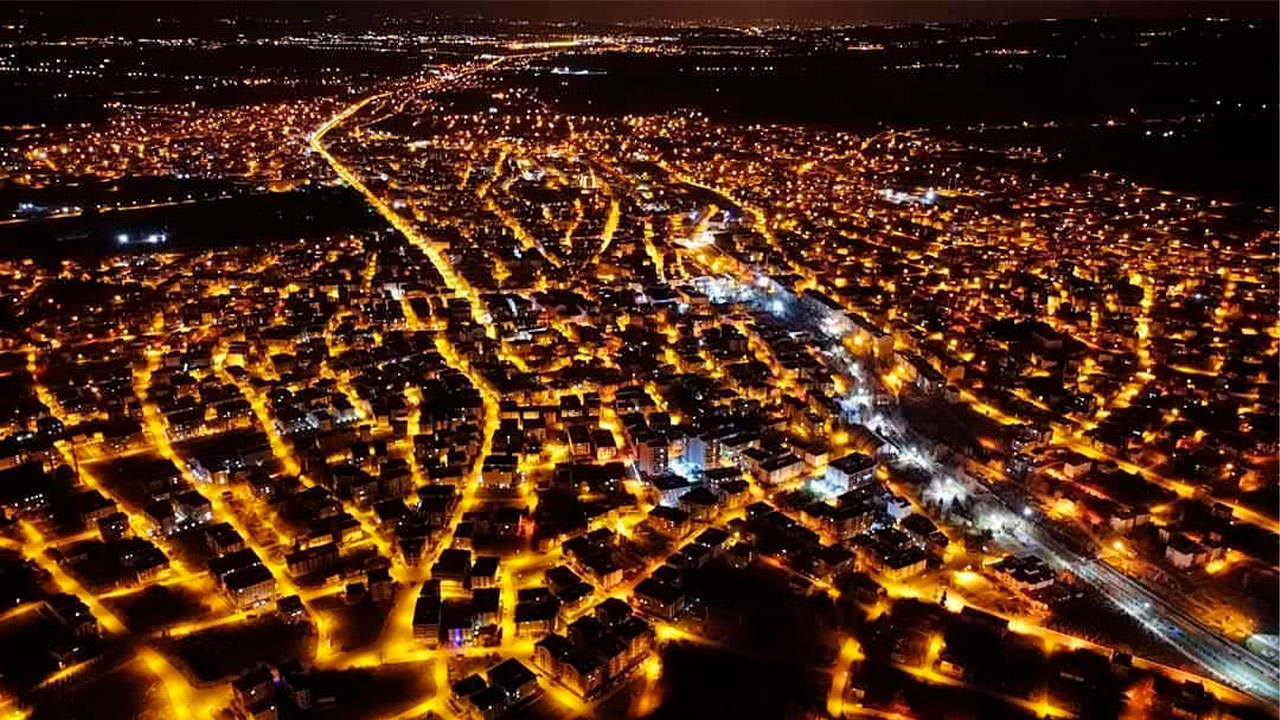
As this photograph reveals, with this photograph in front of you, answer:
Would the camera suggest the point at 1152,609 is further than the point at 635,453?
No

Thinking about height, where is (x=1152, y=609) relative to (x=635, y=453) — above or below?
below

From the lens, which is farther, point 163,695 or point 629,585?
point 629,585

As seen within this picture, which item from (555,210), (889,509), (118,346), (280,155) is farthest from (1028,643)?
(280,155)

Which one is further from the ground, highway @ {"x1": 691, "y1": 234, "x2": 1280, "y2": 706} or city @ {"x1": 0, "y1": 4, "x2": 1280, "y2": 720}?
city @ {"x1": 0, "y1": 4, "x2": 1280, "y2": 720}

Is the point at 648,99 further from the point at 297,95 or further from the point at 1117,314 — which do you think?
the point at 1117,314

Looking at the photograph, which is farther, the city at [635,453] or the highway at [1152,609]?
the city at [635,453]

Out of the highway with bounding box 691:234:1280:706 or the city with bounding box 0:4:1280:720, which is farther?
the city with bounding box 0:4:1280:720

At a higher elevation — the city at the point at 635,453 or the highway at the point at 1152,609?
the city at the point at 635,453

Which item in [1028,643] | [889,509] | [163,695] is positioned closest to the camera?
[163,695]
